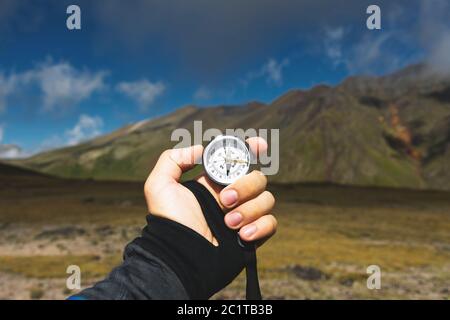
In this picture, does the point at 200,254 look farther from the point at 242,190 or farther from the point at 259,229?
the point at 242,190

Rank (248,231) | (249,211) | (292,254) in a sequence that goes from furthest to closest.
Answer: (292,254) < (249,211) < (248,231)

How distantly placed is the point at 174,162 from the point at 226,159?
575 mm

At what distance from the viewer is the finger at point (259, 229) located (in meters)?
3.81

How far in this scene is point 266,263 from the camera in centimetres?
2917

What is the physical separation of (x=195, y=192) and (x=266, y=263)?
26.3 m

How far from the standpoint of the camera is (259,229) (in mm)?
3887

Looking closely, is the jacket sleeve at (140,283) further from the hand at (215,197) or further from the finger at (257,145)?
the finger at (257,145)

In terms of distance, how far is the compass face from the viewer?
4.23 meters

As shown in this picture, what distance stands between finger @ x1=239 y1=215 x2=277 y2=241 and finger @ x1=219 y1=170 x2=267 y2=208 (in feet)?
0.86

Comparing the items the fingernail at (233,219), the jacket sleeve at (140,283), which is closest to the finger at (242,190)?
the fingernail at (233,219)

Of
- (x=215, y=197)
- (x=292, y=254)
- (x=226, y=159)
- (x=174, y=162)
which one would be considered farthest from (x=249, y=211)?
(x=292, y=254)

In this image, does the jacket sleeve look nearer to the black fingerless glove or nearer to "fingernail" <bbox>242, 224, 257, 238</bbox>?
the black fingerless glove
